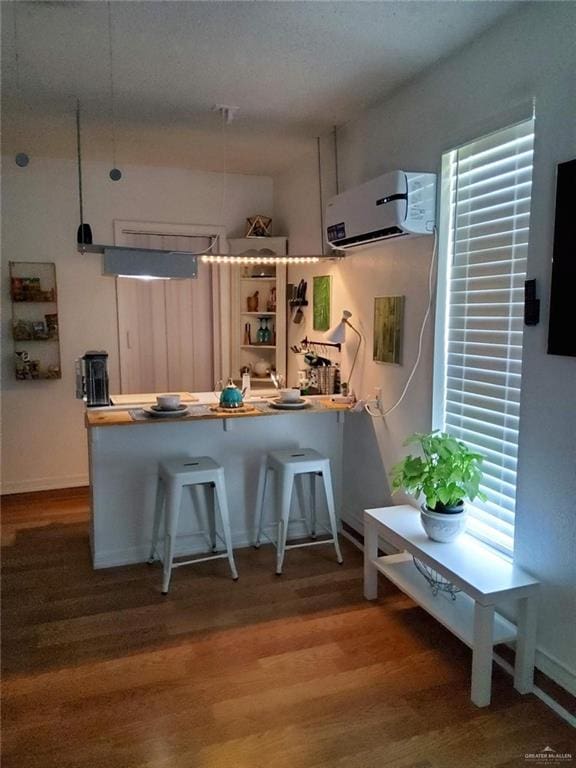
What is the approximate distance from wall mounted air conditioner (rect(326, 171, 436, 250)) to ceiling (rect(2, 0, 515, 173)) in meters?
0.54

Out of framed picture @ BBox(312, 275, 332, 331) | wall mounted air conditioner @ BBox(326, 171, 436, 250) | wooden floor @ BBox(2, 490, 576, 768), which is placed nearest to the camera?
wooden floor @ BBox(2, 490, 576, 768)

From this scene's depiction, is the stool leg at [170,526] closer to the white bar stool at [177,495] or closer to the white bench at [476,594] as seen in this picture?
the white bar stool at [177,495]

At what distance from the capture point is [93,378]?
3270 mm

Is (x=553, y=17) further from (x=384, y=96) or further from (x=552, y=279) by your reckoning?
(x=384, y=96)

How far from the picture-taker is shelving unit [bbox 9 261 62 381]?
4.22 meters

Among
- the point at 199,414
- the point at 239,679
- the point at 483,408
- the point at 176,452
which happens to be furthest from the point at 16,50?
the point at 239,679

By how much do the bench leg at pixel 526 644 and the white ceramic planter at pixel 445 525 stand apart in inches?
14.5

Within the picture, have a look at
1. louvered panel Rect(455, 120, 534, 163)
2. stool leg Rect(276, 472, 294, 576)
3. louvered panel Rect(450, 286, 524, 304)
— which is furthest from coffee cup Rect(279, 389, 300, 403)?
louvered panel Rect(455, 120, 534, 163)

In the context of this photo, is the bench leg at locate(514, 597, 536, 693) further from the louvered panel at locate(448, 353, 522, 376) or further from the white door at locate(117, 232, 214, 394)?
the white door at locate(117, 232, 214, 394)

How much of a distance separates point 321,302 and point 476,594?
Answer: 250 centimetres

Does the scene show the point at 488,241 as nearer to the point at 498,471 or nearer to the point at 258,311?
the point at 498,471

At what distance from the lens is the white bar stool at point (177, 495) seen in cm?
282

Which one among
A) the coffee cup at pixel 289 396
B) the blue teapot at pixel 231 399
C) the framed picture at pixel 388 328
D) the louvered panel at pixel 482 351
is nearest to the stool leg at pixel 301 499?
the coffee cup at pixel 289 396

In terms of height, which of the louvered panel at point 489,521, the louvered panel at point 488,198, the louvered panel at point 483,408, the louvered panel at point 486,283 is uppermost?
the louvered panel at point 488,198
